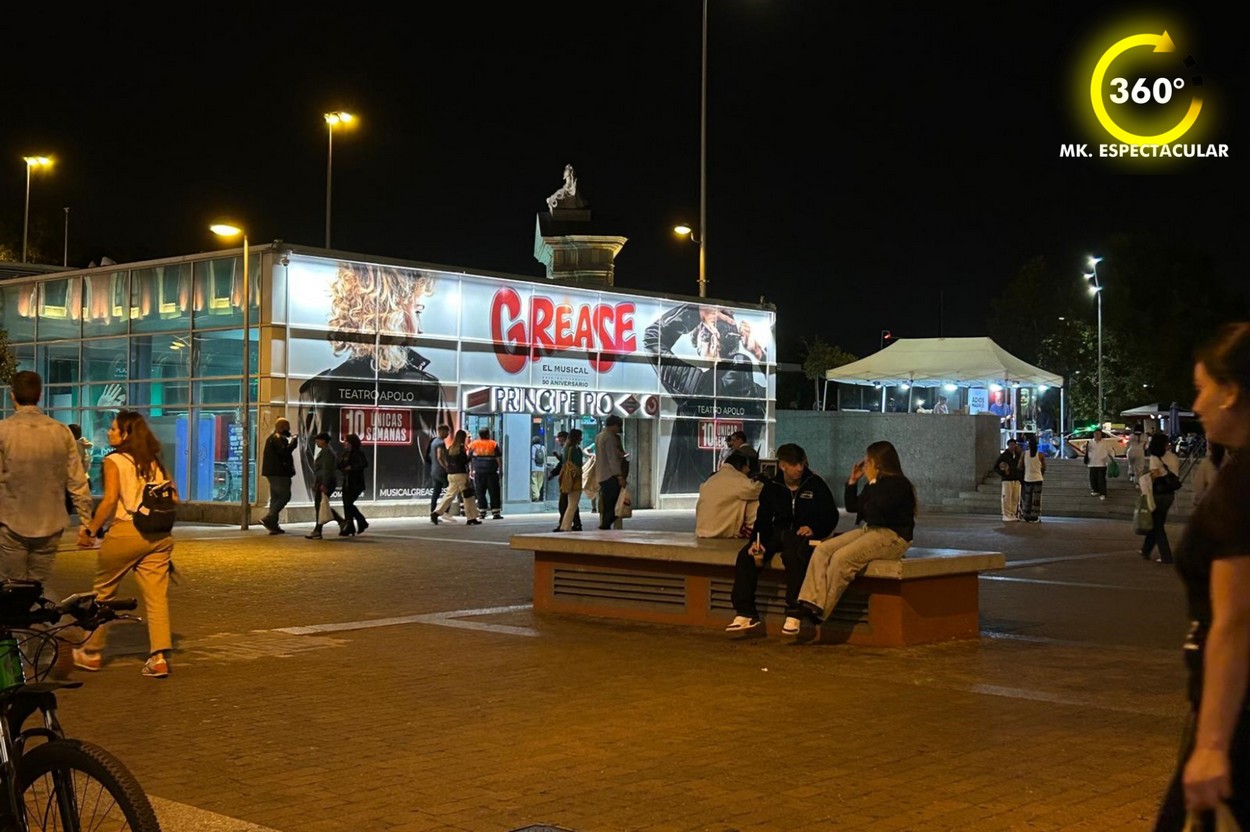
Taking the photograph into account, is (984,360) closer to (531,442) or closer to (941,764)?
(531,442)

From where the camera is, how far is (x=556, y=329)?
102 feet

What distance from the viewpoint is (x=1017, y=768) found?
22.8ft

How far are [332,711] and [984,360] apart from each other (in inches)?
1253

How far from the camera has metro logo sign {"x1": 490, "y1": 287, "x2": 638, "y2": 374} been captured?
3009cm

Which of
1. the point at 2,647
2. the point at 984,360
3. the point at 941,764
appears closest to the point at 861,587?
the point at 941,764

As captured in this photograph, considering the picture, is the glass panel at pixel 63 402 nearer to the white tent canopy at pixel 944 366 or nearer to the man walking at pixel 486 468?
the man walking at pixel 486 468

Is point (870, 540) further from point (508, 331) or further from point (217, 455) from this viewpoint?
point (508, 331)

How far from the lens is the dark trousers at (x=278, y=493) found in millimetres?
23109

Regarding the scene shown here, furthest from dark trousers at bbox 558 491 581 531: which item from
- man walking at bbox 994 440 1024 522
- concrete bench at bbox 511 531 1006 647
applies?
man walking at bbox 994 440 1024 522

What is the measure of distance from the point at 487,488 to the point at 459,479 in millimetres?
2044

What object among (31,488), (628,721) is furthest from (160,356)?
(628,721)

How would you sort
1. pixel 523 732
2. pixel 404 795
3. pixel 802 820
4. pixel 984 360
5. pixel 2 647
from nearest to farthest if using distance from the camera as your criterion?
pixel 2 647 → pixel 802 820 → pixel 404 795 → pixel 523 732 → pixel 984 360

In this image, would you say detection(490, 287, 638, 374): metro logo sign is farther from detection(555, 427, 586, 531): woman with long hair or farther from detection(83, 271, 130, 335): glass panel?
detection(555, 427, 586, 531): woman with long hair

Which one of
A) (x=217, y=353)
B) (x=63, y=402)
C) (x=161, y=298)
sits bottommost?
(x=63, y=402)
